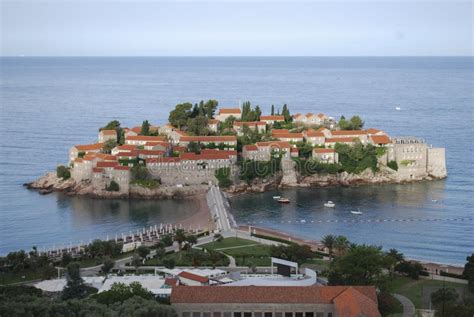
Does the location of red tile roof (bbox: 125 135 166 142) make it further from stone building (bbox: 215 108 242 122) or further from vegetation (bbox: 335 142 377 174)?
vegetation (bbox: 335 142 377 174)

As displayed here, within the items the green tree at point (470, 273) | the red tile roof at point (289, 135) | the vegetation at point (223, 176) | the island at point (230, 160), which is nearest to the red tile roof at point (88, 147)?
the island at point (230, 160)

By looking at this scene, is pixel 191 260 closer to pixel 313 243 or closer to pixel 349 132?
pixel 313 243

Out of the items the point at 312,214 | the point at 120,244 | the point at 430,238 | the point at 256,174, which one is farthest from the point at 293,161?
the point at 120,244

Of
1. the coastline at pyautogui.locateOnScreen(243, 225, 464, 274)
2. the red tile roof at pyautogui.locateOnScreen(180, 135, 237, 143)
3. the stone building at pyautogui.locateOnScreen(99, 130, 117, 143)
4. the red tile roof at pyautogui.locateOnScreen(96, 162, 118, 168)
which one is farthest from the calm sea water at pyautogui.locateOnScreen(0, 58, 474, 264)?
the red tile roof at pyautogui.locateOnScreen(180, 135, 237, 143)

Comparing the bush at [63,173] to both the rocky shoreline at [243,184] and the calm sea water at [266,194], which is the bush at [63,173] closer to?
the rocky shoreline at [243,184]

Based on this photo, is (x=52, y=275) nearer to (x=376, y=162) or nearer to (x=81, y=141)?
(x=376, y=162)

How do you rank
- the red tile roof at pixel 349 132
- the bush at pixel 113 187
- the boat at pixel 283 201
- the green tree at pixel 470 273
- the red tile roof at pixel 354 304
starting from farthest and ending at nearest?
the red tile roof at pixel 349 132
the bush at pixel 113 187
the boat at pixel 283 201
the green tree at pixel 470 273
the red tile roof at pixel 354 304
